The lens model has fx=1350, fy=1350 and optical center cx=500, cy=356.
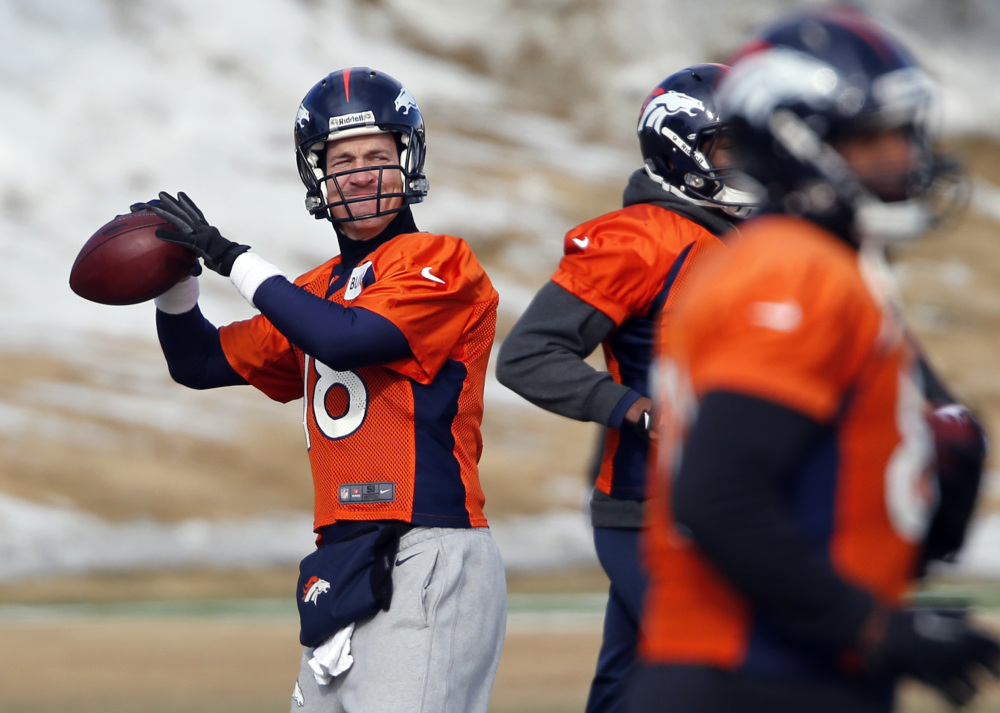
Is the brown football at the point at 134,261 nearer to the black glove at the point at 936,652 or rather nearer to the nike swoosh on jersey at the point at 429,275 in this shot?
the nike swoosh on jersey at the point at 429,275

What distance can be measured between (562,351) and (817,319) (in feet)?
5.14

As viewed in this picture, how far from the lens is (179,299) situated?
3396 millimetres

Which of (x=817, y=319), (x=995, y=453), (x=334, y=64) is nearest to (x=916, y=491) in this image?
(x=817, y=319)

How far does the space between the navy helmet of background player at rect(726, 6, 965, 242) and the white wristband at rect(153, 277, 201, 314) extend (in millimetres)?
1991

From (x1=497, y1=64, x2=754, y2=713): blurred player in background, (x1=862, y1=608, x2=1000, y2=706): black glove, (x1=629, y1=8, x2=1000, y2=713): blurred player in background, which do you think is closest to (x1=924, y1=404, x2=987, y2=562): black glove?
(x1=629, y1=8, x2=1000, y2=713): blurred player in background

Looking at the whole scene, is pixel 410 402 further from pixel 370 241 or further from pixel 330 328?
pixel 370 241

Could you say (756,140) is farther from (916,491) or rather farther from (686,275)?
(686,275)

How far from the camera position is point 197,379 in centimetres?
343

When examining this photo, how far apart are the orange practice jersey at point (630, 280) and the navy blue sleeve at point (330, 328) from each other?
1.39 ft

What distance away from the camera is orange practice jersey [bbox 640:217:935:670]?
59.5 inches

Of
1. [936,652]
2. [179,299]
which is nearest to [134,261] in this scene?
[179,299]

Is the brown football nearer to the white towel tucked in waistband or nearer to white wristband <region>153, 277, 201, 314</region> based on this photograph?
white wristband <region>153, 277, 201, 314</region>

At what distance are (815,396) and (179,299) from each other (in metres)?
2.23

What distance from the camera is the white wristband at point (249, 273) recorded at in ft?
9.54
